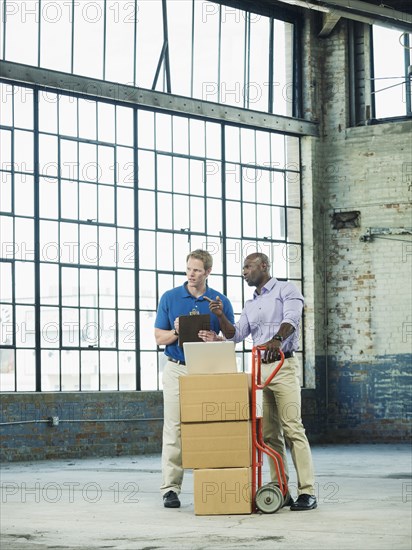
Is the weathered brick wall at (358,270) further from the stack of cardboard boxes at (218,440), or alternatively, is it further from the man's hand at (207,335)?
the stack of cardboard boxes at (218,440)

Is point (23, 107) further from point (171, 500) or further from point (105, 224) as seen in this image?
point (171, 500)

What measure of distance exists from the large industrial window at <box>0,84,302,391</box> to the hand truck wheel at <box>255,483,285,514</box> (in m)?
6.38

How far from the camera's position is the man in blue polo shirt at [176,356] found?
708 cm

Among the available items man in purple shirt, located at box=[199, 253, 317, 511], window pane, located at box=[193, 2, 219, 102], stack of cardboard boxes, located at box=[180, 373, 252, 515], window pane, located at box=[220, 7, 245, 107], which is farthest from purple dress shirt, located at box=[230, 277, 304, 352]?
window pane, located at box=[220, 7, 245, 107]

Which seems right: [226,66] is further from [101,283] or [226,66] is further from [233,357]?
[233,357]

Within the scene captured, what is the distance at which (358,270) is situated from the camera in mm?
16016

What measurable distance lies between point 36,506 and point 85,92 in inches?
280

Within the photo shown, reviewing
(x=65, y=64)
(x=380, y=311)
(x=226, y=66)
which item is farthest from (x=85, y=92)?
(x=380, y=311)

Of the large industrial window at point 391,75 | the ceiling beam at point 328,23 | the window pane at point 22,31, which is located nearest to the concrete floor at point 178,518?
the window pane at point 22,31

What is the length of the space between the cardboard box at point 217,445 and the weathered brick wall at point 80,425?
19.5 feet

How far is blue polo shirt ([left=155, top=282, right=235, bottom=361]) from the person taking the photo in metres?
7.14

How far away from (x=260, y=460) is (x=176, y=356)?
0.89 m

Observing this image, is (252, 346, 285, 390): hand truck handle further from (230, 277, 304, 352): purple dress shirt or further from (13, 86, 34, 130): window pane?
(13, 86, 34, 130): window pane

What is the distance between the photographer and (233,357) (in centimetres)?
657
